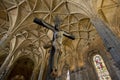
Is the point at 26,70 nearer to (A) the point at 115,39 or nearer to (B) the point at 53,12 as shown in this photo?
(B) the point at 53,12

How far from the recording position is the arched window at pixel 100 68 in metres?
9.91

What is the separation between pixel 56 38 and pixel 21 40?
1197 cm

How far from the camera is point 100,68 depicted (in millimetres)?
10664

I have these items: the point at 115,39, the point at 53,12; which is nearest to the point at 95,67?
the point at 115,39


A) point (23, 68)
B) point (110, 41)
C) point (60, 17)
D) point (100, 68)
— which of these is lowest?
point (110, 41)

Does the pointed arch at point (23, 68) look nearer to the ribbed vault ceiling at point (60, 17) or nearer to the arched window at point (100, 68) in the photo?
the ribbed vault ceiling at point (60, 17)

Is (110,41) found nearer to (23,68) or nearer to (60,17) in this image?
(60,17)

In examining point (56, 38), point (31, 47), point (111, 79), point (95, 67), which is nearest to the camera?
point (56, 38)

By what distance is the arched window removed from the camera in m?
9.91

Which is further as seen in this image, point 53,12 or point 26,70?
point 26,70

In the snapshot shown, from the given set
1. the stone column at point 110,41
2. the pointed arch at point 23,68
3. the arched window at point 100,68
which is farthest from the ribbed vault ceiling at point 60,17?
the pointed arch at point 23,68

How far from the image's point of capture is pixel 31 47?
638 inches

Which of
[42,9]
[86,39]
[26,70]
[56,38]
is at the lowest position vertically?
[56,38]

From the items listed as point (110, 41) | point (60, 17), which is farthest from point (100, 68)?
point (60, 17)
